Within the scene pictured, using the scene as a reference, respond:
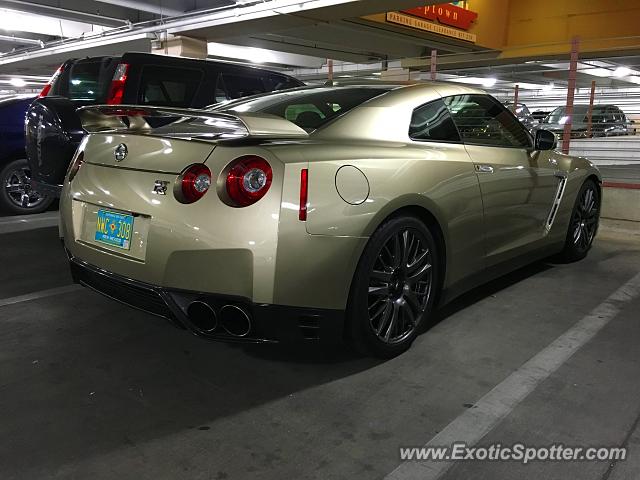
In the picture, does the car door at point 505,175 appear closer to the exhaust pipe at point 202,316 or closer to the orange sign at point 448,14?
the exhaust pipe at point 202,316

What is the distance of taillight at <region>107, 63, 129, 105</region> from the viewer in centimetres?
511

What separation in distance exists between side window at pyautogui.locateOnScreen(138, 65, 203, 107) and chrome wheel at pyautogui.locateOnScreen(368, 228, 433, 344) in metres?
3.62

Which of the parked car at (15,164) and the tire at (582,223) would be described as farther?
the parked car at (15,164)

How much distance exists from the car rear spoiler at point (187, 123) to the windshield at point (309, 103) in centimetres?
26

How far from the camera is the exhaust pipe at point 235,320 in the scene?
7.11 ft

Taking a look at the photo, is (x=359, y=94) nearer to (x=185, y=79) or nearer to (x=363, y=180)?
(x=363, y=180)

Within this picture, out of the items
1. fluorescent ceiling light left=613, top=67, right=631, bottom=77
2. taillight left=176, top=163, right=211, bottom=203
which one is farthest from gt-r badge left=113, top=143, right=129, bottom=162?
fluorescent ceiling light left=613, top=67, right=631, bottom=77

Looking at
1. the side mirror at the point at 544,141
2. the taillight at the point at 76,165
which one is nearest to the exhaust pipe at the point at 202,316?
the taillight at the point at 76,165

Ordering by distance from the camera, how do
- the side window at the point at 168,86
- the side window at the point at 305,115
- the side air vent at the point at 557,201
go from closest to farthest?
1. the side window at the point at 305,115
2. the side air vent at the point at 557,201
3. the side window at the point at 168,86

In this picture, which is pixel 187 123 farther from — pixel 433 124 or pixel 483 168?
pixel 483 168

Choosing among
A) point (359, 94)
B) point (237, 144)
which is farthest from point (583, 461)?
point (359, 94)

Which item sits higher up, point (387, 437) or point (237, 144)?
point (237, 144)

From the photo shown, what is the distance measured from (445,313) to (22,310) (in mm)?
2586

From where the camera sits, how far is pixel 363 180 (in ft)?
7.75
